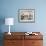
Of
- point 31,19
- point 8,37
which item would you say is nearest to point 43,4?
point 31,19

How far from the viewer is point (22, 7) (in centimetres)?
456

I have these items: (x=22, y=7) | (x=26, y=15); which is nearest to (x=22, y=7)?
(x=22, y=7)

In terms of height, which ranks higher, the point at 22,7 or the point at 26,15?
the point at 22,7

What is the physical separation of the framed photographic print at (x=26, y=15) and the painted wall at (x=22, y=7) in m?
0.10

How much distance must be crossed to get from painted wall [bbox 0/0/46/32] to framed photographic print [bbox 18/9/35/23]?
104 mm

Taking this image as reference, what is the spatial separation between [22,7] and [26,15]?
0.31m

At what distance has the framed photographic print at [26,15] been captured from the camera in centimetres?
457

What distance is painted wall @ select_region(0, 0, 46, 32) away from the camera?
4.56m

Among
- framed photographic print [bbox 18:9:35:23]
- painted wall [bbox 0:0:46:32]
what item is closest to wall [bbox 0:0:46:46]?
painted wall [bbox 0:0:46:32]

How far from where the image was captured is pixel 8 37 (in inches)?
159

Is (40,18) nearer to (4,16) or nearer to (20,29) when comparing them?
(20,29)

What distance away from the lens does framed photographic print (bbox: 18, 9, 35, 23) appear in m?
4.57

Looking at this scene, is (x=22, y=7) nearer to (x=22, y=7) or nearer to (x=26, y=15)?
(x=22, y=7)

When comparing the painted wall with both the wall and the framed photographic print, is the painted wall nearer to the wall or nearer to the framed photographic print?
the wall
